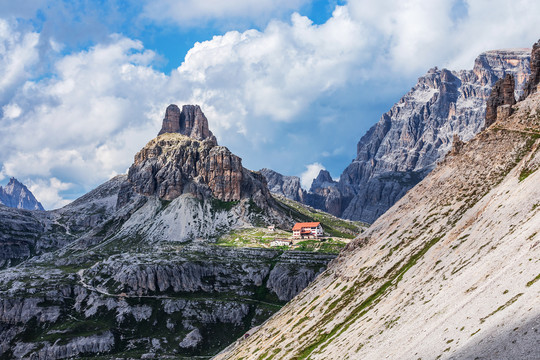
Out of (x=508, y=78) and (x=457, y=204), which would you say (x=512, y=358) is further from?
(x=508, y=78)

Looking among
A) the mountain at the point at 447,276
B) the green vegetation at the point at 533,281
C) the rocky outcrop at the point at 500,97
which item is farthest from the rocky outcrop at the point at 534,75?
the green vegetation at the point at 533,281

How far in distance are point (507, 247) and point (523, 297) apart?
73.7 ft

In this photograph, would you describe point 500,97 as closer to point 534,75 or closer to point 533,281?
point 534,75

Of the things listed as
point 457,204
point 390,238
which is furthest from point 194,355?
point 457,204

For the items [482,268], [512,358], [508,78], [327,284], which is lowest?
[512,358]

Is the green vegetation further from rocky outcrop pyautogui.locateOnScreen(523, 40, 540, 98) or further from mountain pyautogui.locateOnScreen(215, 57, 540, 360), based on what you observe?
rocky outcrop pyautogui.locateOnScreen(523, 40, 540, 98)

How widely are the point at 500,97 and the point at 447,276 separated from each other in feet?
306

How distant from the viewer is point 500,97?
154375 mm

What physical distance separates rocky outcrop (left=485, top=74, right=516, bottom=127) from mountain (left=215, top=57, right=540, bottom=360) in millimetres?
7283

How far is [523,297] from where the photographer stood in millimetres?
54312

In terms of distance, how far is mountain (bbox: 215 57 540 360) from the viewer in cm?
5666

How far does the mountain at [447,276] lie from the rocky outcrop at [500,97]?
7.28 meters

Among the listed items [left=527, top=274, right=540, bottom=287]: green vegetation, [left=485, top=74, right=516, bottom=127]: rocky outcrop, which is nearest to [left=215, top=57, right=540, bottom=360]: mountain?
[left=527, top=274, right=540, bottom=287]: green vegetation

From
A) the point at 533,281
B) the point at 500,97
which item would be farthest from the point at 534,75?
the point at 533,281
